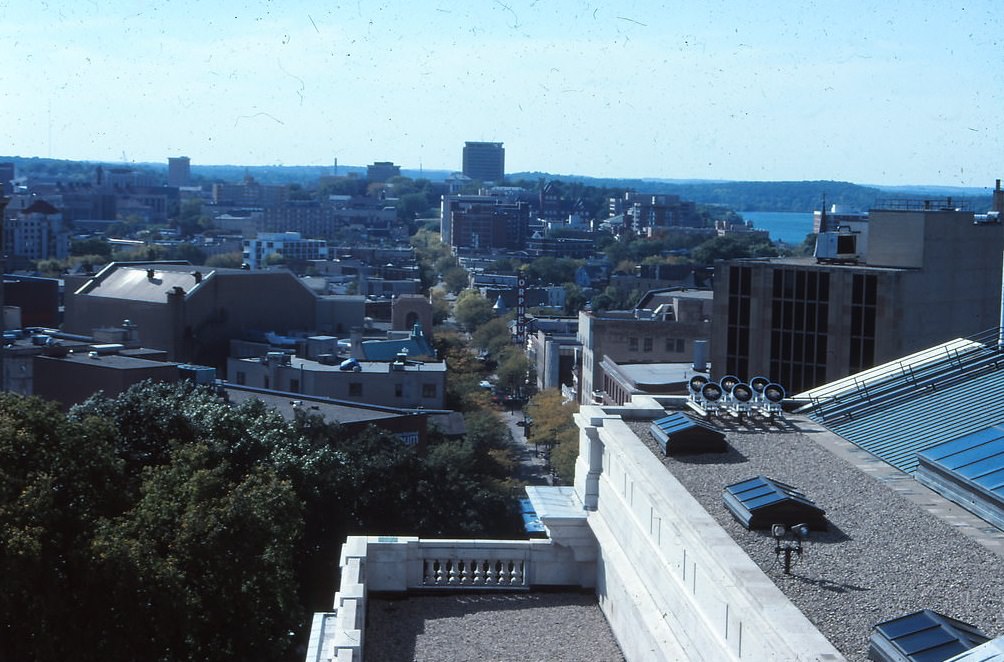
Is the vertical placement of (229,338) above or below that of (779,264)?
below

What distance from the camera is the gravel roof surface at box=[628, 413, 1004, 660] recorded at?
11.6 metres

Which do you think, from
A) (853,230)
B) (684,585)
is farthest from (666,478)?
(853,230)

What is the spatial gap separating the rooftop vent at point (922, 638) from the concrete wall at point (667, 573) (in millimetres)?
365

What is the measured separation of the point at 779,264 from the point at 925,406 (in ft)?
86.4

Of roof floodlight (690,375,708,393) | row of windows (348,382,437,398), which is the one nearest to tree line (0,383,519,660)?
roof floodlight (690,375,708,393)

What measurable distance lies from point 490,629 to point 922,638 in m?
7.25

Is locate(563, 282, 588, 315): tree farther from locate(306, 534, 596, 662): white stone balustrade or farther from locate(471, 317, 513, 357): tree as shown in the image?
locate(306, 534, 596, 662): white stone balustrade

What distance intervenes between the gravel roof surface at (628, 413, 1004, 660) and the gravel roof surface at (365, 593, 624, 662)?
2.09 meters

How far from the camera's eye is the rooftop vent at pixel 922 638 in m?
10.3

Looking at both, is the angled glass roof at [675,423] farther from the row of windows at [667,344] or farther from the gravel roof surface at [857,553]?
the row of windows at [667,344]

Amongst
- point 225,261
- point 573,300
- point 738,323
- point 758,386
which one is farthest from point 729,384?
point 225,261

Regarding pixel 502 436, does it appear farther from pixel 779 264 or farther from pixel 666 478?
pixel 666 478

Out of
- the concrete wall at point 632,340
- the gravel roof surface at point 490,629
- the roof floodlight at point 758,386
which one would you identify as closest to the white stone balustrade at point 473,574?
the gravel roof surface at point 490,629

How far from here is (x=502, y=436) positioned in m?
68.4
